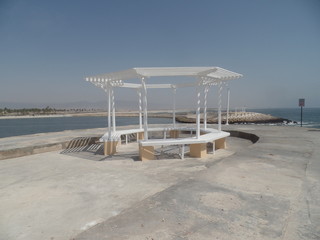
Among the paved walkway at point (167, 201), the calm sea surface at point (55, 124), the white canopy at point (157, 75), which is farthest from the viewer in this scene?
the calm sea surface at point (55, 124)

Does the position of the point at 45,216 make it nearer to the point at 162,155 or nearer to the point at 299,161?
the point at 162,155

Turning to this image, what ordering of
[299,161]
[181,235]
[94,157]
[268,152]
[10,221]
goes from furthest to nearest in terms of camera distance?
[94,157] → [268,152] → [299,161] → [10,221] → [181,235]

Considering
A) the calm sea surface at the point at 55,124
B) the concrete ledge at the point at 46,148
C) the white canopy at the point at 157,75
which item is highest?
the white canopy at the point at 157,75

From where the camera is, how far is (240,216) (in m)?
2.58

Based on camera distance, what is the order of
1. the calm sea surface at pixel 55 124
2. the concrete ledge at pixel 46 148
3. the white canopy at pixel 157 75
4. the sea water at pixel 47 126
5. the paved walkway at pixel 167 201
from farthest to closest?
1. the calm sea surface at pixel 55 124
2. the sea water at pixel 47 126
3. the concrete ledge at pixel 46 148
4. the white canopy at pixel 157 75
5. the paved walkway at pixel 167 201

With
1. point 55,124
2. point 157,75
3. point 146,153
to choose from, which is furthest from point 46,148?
point 55,124

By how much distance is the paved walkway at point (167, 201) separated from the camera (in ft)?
7.72

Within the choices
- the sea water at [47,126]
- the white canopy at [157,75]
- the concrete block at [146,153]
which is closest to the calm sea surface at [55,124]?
the sea water at [47,126]

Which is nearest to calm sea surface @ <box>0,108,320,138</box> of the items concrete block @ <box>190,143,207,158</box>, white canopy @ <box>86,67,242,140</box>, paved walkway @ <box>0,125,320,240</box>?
white canopy @ <box>86,67,242,140</box>

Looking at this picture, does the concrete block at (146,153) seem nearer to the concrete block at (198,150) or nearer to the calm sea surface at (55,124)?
the concrete block at (198,150)

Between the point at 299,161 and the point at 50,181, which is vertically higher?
the point at 299,161

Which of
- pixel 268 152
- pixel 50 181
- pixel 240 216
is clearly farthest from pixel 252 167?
pixel 50 181

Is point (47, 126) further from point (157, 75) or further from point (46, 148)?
point (157, 75)

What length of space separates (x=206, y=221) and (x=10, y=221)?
8.82ft
